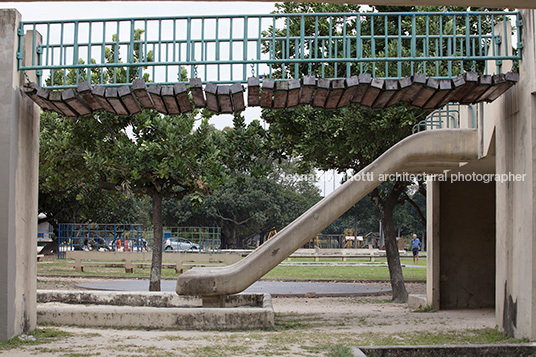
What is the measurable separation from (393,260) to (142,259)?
1573 cm

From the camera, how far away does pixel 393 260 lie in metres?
16.7

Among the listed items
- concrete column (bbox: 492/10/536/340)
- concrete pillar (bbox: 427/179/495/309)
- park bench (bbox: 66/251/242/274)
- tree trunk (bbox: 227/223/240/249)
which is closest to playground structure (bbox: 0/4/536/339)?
concrete column (bbox: 492/10/536/340)

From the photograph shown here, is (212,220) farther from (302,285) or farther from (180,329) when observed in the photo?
(180,329)

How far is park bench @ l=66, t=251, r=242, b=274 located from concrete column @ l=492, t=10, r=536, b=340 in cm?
1799

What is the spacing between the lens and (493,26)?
30.0 feet

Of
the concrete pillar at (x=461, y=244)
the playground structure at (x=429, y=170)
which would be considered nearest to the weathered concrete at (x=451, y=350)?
the playground structure at (x=429, y=170)

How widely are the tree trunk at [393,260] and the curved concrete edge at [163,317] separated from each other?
6.93 m

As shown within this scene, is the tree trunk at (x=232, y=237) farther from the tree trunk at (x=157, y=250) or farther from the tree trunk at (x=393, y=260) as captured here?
the tree trunk at (x=393, y=260)

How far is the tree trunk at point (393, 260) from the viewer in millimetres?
16406

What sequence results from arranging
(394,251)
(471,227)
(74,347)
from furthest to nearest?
(394,251) < (471,227) < (74,347)

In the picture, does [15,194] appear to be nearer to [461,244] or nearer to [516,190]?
[516,190]

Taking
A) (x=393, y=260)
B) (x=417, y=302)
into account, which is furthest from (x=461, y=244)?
(x=393, y=260)

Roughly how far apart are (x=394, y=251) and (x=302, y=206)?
3624cm

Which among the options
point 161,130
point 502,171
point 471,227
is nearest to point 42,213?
point 161,130
